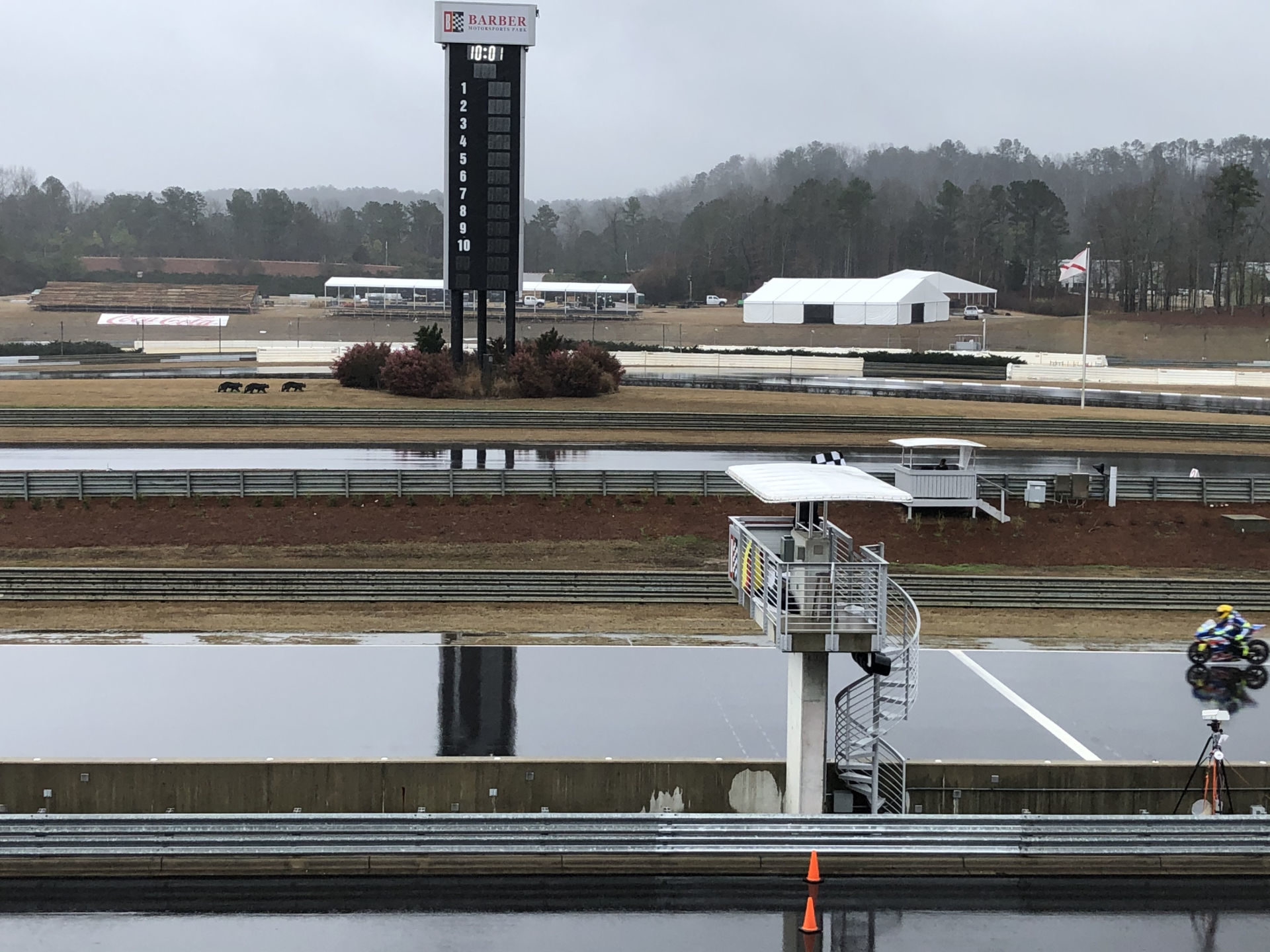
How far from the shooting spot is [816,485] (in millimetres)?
18516

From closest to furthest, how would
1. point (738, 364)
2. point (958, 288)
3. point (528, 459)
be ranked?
point (528, 459), point (738, 364), point (958, 288)

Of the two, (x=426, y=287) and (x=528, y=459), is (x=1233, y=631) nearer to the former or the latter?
(x=528, y=459)

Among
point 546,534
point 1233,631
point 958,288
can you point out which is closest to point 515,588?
point 546,534

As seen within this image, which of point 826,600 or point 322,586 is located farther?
point 322,586

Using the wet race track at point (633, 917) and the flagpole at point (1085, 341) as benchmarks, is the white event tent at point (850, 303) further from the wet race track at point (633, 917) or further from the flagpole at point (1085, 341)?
the wet race track at point (633, 917)

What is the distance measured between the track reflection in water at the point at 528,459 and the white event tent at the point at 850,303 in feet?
247

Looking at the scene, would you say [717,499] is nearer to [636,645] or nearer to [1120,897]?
[636,645]

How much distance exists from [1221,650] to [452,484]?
21568 mm

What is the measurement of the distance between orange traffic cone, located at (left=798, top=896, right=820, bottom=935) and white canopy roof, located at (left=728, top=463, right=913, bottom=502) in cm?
495

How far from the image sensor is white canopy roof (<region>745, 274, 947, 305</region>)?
128250 mm

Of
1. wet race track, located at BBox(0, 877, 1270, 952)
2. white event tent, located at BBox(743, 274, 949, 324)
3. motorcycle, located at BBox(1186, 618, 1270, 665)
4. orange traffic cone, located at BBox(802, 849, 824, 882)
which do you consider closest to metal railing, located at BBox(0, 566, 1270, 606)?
motorcycle, located at BBox(1186, 618, 1270, 665)

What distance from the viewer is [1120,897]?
17.2m

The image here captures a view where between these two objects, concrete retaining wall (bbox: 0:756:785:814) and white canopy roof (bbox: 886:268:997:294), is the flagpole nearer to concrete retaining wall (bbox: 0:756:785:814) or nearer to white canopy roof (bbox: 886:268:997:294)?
white canopy roof (bbox: 886:268:997:294)

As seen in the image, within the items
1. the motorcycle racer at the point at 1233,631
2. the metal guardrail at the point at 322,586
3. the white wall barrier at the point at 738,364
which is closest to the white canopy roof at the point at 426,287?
the white wall barrier at the point at 738,364
